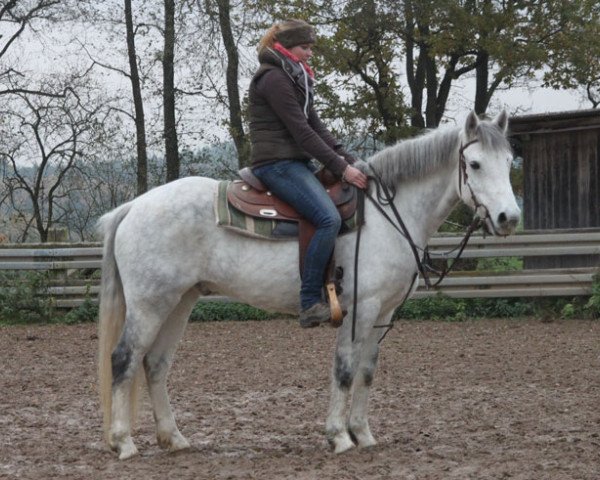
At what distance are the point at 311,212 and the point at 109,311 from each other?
4.68ft

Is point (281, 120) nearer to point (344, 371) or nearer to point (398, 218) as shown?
point (398, 218)

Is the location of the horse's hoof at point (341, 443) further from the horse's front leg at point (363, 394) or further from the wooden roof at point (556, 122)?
the wooden roof at point (556, 122)

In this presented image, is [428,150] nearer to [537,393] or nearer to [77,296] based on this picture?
[537,393]

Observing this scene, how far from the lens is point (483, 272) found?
13.9 meters

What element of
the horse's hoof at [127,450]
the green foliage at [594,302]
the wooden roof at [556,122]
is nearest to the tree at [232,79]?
the wooden roof at [556,122]

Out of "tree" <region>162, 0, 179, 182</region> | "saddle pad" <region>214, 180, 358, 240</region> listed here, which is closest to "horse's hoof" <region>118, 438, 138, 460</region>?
"saddle pad" <region>214, 180, 358, 240</region>

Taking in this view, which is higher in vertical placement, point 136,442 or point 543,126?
point 543,126

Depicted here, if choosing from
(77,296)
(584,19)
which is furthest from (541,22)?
(77,296)

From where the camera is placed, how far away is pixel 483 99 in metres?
21.5

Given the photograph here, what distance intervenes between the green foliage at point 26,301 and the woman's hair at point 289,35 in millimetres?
8958

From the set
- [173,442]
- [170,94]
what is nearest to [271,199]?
[173,442]

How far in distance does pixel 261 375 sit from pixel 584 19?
43.6ft

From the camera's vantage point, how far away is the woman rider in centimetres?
586

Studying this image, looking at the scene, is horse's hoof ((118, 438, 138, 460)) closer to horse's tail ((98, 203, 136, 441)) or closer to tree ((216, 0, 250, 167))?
horse's tail ((98, 203, 136, 441))
